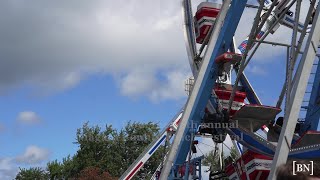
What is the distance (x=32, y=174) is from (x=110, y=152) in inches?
660

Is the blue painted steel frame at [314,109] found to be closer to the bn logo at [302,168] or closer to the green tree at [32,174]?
the bn logo at [302,168]

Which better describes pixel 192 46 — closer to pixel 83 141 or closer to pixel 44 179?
pixel 83 141

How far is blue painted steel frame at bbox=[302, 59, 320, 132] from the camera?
16.4m

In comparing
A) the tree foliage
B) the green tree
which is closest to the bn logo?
the tree foliage

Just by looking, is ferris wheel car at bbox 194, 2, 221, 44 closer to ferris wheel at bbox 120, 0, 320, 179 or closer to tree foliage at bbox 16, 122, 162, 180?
ferris wheel at bbox 120, 0, 320, 179

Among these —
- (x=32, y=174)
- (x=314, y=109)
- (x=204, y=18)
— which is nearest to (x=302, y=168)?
(x=314, y=109)

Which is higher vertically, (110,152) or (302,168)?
(110,152)

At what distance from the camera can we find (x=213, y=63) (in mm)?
17562

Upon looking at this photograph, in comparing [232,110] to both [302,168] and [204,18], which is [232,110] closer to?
[204,18]

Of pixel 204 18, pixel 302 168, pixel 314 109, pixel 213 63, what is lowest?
pixel 302 168

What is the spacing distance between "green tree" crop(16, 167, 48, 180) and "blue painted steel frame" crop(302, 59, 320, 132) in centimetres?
5628

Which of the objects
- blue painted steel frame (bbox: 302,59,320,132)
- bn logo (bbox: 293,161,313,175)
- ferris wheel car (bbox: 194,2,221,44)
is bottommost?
bn logo (bbox: 293,161,313,175)

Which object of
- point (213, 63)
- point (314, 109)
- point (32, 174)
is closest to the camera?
point (314, 109)

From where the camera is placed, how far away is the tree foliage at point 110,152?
57.0 m
